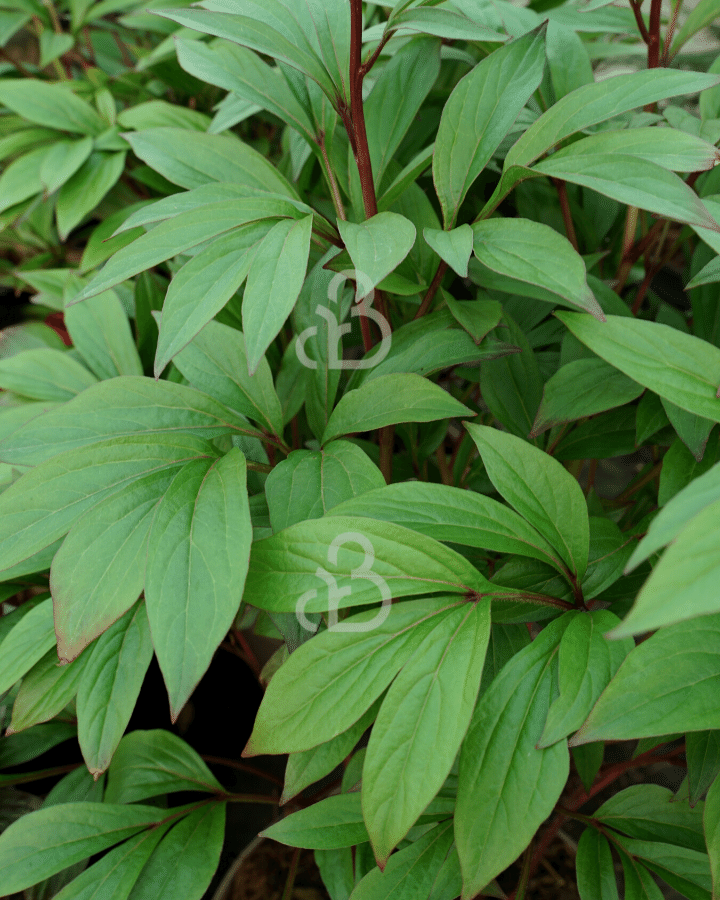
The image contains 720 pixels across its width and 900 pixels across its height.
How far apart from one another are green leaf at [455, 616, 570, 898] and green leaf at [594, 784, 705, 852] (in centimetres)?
21

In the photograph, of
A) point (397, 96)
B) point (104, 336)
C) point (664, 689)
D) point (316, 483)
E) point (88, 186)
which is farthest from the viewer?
point (88, 186)

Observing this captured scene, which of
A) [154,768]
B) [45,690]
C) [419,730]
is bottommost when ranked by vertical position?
[154,768]

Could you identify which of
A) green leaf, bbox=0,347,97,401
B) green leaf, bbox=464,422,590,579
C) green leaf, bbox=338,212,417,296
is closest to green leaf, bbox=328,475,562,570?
green leaf, bbox=464,422,590,579

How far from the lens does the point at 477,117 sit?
0.45m

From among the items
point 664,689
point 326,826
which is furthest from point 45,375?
point 664,689

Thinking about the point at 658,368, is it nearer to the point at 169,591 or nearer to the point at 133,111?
the point at 169,591

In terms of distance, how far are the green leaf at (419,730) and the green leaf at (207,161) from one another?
0.35 m

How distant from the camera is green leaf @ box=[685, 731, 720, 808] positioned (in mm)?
399

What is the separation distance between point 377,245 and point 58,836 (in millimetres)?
483

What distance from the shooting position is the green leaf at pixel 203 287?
0.36 metres

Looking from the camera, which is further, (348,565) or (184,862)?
(184,862)

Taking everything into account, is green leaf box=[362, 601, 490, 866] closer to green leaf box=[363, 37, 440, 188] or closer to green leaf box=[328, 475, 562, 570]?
green leaf box=[328, 475, 562, 570]

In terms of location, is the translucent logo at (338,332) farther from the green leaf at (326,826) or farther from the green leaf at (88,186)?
the green leaf at (88,186)

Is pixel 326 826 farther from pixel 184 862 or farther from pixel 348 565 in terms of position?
pixel 348 565
